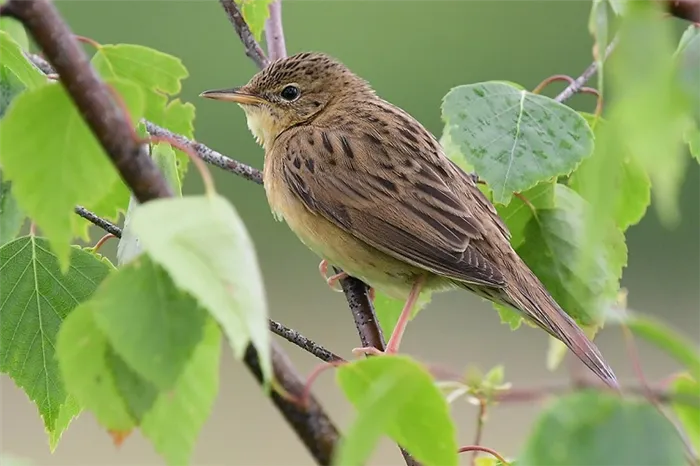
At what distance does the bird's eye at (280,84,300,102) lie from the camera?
3.77 m

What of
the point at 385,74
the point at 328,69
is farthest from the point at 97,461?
the point at 328,69

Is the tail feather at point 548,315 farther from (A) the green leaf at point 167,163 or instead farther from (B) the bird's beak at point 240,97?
(B) the bird's beak at point 240,97

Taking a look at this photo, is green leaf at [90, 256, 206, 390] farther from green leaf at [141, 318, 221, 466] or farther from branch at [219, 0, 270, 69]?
branch at [219, 0, 270, 69]

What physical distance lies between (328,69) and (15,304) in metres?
2.19

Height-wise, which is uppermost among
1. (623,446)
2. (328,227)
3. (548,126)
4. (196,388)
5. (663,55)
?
(663,55)

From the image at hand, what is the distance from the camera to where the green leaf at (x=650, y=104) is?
37.4 inches

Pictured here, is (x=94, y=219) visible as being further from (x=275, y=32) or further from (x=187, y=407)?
(x=275, y=32)

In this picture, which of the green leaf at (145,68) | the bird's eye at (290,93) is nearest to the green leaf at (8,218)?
the green leaf at (145,68)

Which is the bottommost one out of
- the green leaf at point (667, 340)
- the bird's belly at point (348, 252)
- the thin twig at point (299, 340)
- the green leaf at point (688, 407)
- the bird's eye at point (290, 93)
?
the bird's belly at point (348, 252)

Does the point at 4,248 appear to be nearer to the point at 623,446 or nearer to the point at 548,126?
the point at 548,126

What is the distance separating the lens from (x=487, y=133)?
7.63ft

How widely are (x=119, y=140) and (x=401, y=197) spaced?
201 centimetres

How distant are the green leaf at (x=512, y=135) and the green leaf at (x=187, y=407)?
3.62 feet

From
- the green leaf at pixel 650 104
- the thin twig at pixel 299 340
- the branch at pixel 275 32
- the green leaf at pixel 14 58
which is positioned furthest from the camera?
the branch at pixel 275 32
